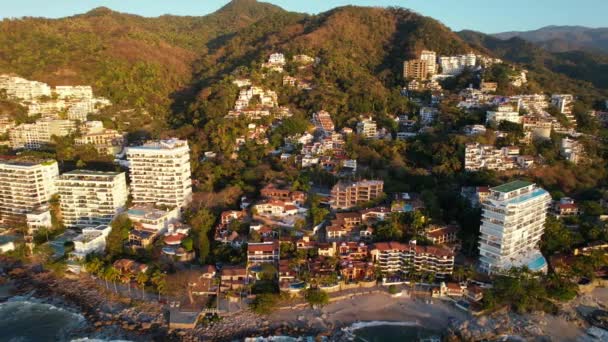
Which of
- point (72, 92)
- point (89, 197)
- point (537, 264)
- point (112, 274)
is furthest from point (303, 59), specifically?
point (537, 264)

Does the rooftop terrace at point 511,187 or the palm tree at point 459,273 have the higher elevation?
the rooftop terrace at point 511,187

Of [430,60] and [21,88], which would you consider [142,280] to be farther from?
[430,60]

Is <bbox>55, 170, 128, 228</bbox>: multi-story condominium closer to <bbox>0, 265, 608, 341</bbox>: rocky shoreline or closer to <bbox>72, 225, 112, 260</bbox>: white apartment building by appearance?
<bbox>72, 225, 112, 260</bbox>: white apartment building

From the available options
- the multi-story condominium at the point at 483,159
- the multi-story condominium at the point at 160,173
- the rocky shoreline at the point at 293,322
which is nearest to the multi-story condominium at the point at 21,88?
the multi-story condominium at the point at 160,173

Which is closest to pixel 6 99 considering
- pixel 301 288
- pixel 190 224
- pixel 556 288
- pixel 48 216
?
pixel 48 216

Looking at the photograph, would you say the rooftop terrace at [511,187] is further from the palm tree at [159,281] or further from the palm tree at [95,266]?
the palm tree at [95,266]

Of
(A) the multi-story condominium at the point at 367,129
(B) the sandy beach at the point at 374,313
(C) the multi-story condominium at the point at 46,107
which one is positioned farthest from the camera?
(C) the multi-story condominium at the point at 46,107

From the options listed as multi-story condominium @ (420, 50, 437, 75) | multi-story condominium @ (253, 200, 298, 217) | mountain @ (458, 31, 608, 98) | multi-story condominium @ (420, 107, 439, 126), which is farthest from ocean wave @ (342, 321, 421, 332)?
multi-story condominium @ (420, 50, 437, 75)

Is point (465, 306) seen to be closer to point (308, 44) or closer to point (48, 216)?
point (48, 216)
